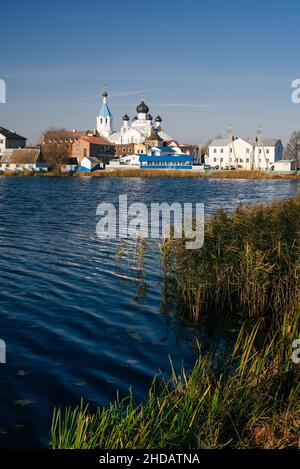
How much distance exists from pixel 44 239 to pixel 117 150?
430 feet

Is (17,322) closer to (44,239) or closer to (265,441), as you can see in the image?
(265,441)

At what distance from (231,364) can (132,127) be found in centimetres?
16058

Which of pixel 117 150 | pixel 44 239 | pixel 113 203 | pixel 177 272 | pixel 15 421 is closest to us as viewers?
pixel 15 421

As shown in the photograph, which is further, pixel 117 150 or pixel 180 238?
pixel 117 150

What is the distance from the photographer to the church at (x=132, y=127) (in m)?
161

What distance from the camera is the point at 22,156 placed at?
120375mm

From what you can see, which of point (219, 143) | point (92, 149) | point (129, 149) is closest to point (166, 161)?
point (219, 143)

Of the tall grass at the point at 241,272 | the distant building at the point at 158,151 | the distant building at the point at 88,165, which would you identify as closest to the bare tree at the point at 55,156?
the distant building at the point at 88,165

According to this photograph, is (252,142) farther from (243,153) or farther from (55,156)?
(55,156)

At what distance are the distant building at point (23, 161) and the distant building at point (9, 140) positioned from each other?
35.6ft

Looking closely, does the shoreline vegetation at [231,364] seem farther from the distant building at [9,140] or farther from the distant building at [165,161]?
the distant building at [9,140]
